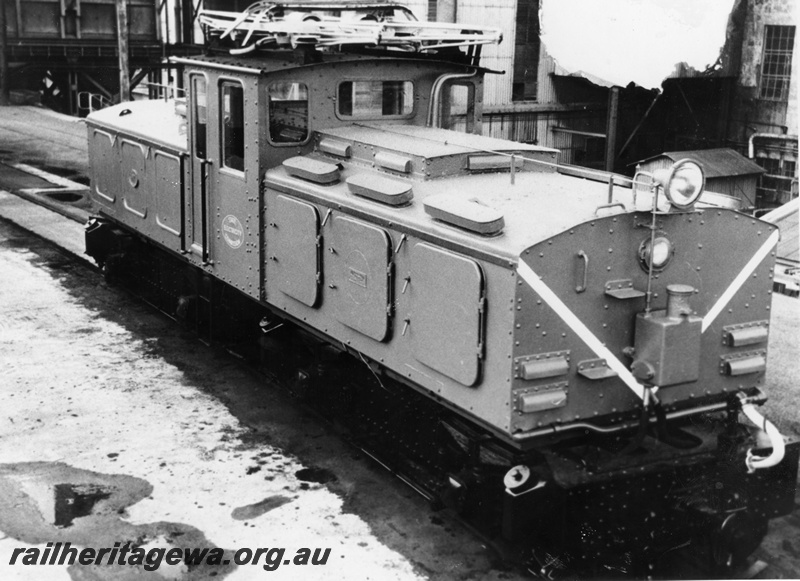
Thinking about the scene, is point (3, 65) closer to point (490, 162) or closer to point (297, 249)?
point (297, 249)

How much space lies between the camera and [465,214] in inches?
228

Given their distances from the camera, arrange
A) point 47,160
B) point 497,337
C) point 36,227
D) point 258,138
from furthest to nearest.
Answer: point 47,160
point 36,227
point 258,138
point 497,337

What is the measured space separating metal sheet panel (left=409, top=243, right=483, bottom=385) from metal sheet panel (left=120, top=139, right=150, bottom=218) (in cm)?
498

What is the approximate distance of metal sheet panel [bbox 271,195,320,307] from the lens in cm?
731

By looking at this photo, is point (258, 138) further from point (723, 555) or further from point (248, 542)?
point (723, 555)

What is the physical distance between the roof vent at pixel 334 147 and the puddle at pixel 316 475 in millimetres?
2453

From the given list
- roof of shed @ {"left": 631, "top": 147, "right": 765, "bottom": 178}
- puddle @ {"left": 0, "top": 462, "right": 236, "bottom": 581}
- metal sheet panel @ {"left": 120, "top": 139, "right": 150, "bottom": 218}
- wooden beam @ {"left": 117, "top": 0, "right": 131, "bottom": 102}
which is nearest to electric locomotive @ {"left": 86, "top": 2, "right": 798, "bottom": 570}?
puddle @ {"left": 0, "top": 462, "right": 236, "bottom": 581}

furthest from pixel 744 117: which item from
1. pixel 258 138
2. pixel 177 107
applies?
pixel 258 138

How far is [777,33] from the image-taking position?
82.4ft

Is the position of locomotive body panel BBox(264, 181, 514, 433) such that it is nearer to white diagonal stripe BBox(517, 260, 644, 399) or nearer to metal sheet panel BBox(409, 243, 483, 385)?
metal sheet panel BBox(409, 243, 483, 385)

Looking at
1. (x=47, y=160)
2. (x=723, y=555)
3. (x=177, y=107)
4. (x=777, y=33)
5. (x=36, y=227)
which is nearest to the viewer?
(x=723, y=555)

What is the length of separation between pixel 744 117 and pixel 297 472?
902 inches

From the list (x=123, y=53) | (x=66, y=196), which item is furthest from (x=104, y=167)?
(x=123, y=53)

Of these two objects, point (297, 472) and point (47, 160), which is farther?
point (47, 160)
